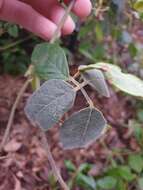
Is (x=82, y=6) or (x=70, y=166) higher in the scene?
(x=82, y=6)

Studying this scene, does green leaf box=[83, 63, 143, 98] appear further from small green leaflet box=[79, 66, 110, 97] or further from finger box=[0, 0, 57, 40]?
finger box=[0, 0, 57, 40]

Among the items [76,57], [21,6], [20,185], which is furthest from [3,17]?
[76,57]

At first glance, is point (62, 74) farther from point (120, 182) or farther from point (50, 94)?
point (120, 182)

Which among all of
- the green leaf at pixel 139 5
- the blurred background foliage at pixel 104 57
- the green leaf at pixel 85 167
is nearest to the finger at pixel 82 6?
the green leaf at pixel 139 5

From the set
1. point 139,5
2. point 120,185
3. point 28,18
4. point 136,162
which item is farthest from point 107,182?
point 139,5

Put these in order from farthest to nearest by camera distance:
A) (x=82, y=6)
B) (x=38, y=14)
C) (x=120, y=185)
Result: 1. (x=120, y=185)
2. (x=38, y=14)
3. (x=82, y=6)

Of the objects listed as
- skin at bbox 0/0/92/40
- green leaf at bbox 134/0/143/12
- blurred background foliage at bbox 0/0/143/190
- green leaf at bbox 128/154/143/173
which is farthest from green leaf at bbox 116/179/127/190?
green leaf at bbox 134/0/143/12

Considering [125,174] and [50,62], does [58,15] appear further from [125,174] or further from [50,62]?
[125,174]
